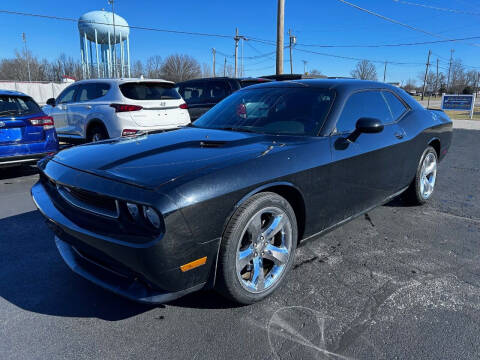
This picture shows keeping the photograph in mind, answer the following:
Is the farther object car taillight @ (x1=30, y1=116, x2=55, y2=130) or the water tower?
the water tower

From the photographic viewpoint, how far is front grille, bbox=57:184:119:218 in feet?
6.68

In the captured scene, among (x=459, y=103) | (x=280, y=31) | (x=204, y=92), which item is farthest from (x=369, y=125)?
(x=459, y=103)

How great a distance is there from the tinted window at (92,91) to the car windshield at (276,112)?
4352mm

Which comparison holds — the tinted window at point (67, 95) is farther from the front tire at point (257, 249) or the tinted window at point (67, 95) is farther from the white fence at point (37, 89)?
the white fence at point (37, 89)

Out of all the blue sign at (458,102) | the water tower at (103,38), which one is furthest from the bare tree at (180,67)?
the blue sign at (458,102)

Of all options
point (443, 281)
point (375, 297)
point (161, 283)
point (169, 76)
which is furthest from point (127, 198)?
point (169, 76)

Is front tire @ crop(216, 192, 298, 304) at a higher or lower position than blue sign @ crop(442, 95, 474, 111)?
lower

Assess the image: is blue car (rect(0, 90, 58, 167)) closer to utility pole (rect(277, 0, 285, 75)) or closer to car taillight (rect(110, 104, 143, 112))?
car taillight (rect(110, 104, 143, 112))

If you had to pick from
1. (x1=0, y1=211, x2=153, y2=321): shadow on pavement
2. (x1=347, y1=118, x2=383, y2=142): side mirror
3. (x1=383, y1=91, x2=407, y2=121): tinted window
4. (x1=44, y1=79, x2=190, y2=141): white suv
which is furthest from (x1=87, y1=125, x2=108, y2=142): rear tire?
→ (x1=347, y1=118, x2=383, y2=142): side mirror

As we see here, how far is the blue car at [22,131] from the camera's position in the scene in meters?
5.64

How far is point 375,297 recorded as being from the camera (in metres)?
2.51

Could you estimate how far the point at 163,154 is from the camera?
8.00 feet

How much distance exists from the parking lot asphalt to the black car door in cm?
49

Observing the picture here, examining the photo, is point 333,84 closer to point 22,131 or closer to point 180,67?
point 22,131
